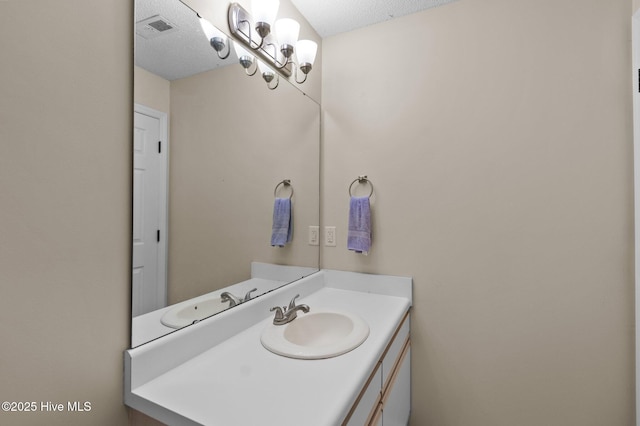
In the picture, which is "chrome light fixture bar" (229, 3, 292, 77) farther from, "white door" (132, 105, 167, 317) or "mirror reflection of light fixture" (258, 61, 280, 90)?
"white door" (132, 105, 167, 317)

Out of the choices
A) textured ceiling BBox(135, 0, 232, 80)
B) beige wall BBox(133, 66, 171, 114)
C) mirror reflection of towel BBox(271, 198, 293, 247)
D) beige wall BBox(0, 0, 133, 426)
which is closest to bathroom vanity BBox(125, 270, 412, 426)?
beige wall BBox(0, 0, 133, 426)

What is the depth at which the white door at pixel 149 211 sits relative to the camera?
2.63 ft

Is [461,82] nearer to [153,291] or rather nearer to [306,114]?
[306,114]

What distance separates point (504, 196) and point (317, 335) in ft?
3.43

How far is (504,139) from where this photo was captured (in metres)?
1.33

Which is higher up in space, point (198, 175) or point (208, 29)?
point (208, 29)

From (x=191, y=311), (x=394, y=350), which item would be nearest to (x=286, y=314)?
(x=191, y=311)

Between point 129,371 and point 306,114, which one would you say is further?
point 306,114

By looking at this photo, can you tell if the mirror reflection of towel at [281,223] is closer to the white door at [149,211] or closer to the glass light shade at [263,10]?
the white door at [149,211]

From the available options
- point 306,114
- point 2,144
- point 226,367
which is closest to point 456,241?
point 306,114

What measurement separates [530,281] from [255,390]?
1231mm

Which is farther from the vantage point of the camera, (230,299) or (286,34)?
(286,34)

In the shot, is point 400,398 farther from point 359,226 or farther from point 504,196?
point 504,196

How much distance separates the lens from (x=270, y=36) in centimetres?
135
